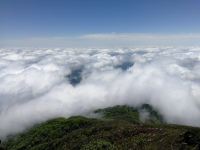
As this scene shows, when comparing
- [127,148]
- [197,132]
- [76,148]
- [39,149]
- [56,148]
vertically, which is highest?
[197,132]

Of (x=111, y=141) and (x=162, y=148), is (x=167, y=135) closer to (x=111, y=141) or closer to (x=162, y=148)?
(x=162, y=148)

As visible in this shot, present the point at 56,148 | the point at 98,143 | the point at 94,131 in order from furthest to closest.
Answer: the point at 94,131, the point at 56,148, the point at 98,143

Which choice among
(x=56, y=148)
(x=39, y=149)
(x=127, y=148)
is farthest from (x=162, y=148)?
(x=39, y=149)

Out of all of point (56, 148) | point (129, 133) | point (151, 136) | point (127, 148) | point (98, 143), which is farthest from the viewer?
point (56, 148)

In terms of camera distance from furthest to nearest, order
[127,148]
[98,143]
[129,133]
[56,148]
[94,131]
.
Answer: [94,131] → [56,148] → [129,133] → [98,143] → [127,148]

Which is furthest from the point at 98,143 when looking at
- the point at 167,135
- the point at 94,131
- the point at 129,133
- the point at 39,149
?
the point at 39,149

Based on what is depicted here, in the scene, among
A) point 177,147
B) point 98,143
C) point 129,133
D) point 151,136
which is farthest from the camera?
point 129,133

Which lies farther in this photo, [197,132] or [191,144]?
[197,132]

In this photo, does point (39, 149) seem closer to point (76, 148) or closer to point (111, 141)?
point (76, 148)

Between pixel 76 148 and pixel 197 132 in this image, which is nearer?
pixel 197 132

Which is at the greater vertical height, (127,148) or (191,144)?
(191,144)
